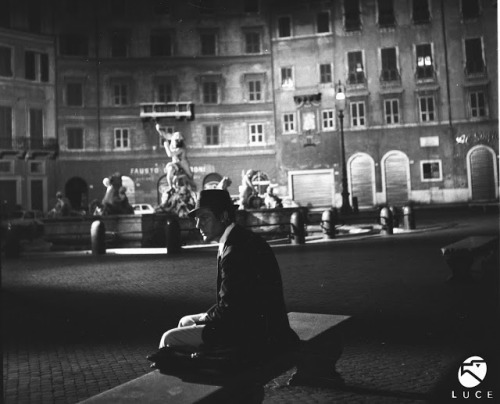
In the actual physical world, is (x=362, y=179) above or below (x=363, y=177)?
below

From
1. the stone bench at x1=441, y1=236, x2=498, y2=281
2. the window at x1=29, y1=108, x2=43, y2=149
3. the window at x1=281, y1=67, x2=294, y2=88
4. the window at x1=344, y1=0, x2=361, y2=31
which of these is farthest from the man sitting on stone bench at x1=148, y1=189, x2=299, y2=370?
the window at x1=344, y1=0, x2=361, y2=31

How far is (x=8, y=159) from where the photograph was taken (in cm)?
3700

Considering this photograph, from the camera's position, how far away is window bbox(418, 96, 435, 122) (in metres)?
38.2

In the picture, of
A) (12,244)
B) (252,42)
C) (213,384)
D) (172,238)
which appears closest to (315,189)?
(252,42)

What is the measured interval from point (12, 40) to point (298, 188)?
80.3 feet

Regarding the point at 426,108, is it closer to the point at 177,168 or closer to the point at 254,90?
the point at 254,90

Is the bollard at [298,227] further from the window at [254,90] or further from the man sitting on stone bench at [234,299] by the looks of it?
the window at [254,90]

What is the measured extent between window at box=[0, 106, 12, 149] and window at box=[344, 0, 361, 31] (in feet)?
87.9

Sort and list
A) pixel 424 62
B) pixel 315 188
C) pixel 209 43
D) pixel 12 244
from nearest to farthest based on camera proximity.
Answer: pixel 12 244
pixel 424 62
pixel 315 188
pixel 209 43

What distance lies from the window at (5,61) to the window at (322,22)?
23725 millimetres

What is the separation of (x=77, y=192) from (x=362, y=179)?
22585mm

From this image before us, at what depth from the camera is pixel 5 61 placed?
3681 cm

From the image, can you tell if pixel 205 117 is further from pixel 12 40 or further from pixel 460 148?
pixel 460 148

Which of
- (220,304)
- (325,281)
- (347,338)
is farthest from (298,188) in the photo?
(220,304)
